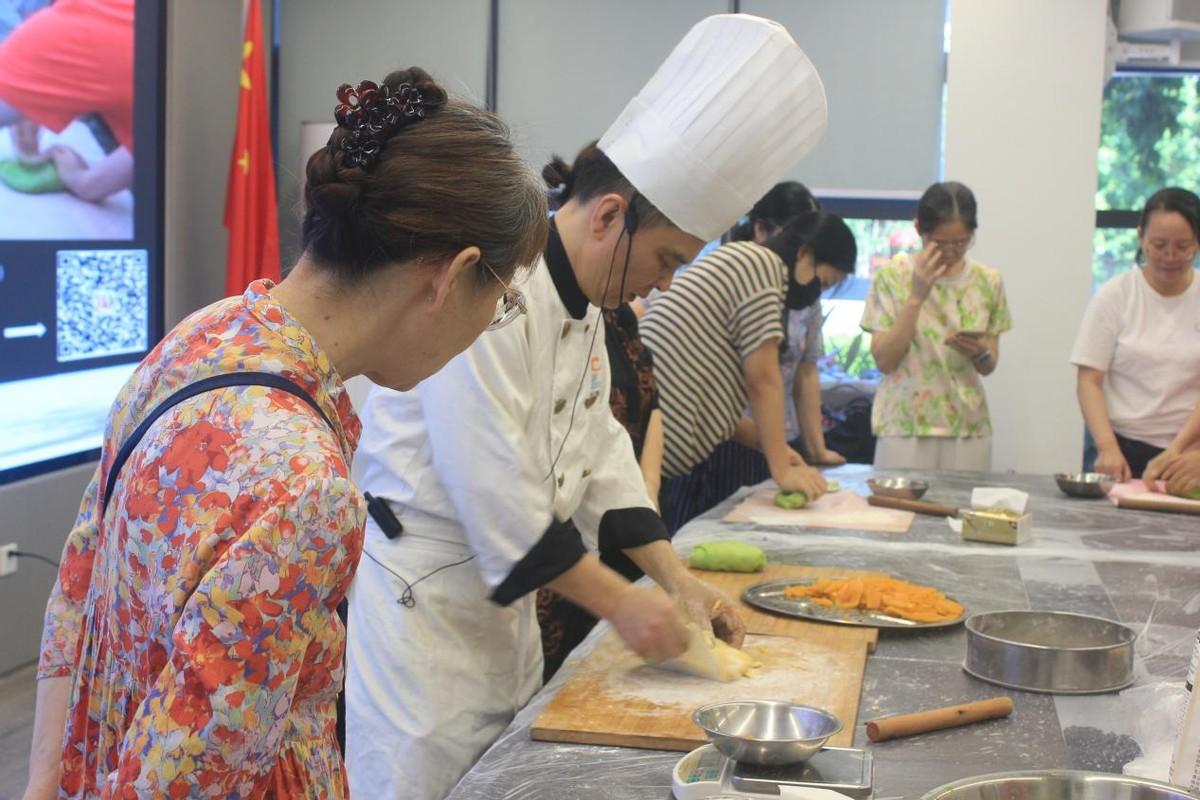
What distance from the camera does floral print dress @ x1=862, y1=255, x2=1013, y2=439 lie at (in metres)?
3.56

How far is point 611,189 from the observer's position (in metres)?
→ 1.71

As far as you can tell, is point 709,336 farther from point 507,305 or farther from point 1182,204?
point 507,305

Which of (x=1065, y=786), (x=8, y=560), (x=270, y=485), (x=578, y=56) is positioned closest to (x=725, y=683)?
(x=1065, y=786)

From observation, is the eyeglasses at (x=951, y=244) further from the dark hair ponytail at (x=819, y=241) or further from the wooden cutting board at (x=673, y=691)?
the wooden cutting board at (x=673, y=691)

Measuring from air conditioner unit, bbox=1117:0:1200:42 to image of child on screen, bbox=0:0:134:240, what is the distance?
3.76 meters

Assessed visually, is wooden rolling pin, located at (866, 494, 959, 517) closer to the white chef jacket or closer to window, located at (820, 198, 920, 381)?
the white chef jacket

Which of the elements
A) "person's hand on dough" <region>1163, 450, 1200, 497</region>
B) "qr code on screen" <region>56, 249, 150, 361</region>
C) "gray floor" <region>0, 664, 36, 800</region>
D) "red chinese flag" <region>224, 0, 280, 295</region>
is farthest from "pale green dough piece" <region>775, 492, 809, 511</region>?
"red chinese flag" <region>224, 0, 280, 295</region>

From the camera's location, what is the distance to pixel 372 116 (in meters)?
1.01

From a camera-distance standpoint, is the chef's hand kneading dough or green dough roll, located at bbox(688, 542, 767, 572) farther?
green dough roll, located at bbox(688, 542, 767, 572)

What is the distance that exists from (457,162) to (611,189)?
718mm

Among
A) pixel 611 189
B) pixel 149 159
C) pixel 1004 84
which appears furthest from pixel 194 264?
pixel 611 189

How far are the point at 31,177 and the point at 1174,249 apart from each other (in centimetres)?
327

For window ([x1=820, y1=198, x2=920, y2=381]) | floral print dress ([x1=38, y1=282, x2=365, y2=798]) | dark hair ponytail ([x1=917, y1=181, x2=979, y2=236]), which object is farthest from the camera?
window ([x1=820, y1=198, x2=920, y2=381])

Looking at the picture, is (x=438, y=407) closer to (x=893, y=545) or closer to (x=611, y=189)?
(x=611, y=189)
